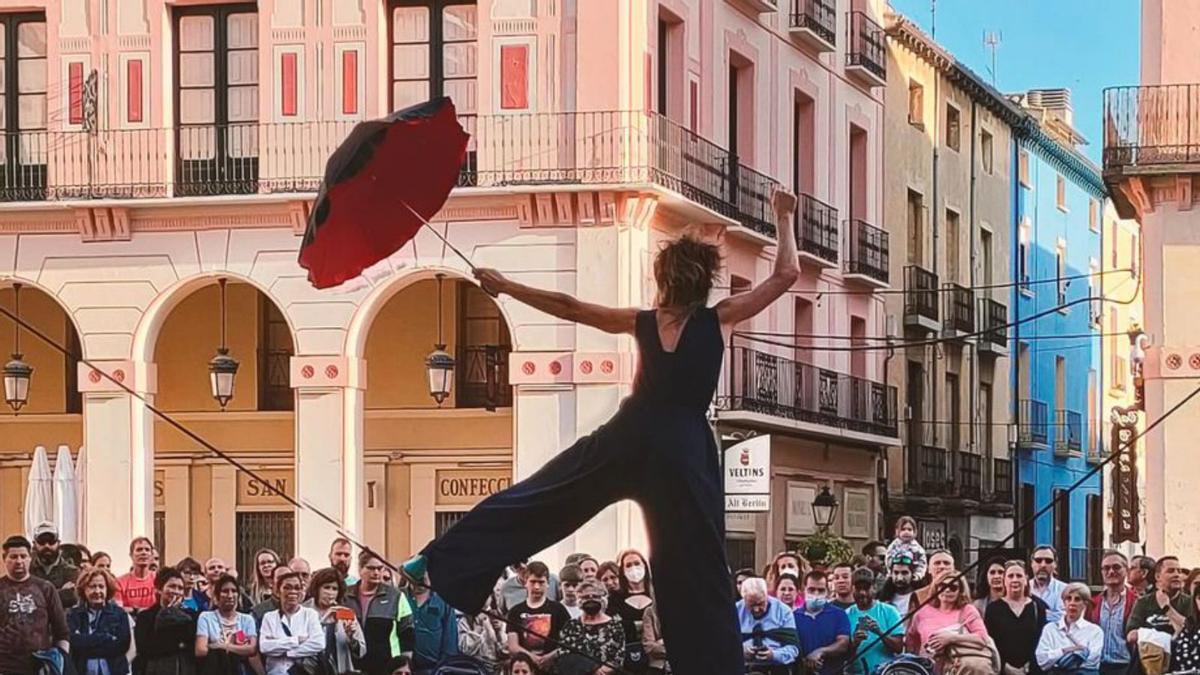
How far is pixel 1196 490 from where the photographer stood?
25.3 metres

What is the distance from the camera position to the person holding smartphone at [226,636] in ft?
55.4

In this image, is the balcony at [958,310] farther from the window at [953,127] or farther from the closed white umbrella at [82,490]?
the closed white umbrella at [82,490]

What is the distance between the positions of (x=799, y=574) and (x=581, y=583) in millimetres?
1657

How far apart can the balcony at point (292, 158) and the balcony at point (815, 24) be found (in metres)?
4.44

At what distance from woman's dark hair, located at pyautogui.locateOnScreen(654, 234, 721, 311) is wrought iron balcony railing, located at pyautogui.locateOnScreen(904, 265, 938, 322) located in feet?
96.7

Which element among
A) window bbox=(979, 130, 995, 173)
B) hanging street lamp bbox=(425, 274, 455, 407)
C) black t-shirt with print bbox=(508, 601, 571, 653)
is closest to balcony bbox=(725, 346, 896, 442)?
hanging street lamp bbox=(425, 274, 455, 407)

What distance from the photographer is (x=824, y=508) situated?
107ft

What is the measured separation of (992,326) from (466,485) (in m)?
15.9

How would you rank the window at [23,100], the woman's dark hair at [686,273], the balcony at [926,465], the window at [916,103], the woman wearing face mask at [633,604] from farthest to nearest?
the window at [916,103], the balcony at [926,465], the window at [23,100], the woman wearing face mask at [633,604], the woman's dark hair at [686,273]

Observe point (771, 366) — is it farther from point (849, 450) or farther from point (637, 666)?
point (637, 666)

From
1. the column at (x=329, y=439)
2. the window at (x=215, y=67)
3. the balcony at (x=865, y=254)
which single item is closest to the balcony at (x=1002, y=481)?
the balcony at (x=865, y=254)

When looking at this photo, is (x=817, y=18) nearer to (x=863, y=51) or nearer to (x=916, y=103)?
(x=863, y=51)

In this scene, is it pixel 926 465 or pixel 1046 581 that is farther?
pixel 926 465

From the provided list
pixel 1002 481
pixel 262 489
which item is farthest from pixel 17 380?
pixel 1002 481
